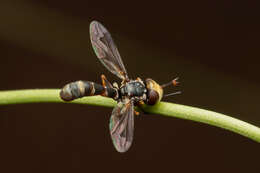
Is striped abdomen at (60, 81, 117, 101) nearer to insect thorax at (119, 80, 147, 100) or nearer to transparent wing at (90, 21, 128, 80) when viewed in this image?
insect thorax at (119, 80, 147, 100)

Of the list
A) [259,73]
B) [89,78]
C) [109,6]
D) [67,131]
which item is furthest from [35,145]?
[259,73]

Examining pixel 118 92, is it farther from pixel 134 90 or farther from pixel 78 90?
pixel 78 90

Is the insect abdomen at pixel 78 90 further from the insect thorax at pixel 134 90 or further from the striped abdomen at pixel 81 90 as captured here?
the insect thorax at pixel 134 90

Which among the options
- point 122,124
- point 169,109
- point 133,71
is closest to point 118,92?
point 122,124

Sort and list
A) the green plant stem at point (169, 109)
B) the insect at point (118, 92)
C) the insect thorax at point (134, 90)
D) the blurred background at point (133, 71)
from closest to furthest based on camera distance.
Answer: the green plant stem at point (169, 109)
the insect at point (118, 92)
the insect thorax at point (134, 90)
the blurred background at point (133, 71)

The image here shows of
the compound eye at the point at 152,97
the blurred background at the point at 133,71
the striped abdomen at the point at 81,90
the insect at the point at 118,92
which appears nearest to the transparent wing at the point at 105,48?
the insect at the point at 118,92

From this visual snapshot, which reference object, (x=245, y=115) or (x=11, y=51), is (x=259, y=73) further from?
(x=11, y=51)

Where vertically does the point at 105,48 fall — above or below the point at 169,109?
above
